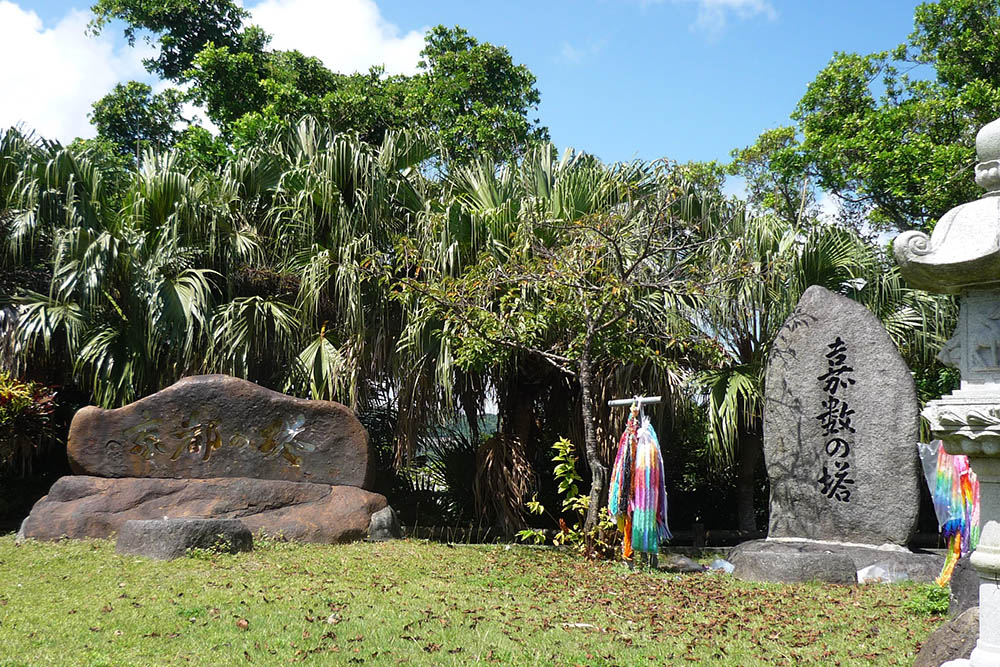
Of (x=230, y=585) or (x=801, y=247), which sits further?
(x=801, y=247)

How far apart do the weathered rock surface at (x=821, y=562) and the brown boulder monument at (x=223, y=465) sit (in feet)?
12.2

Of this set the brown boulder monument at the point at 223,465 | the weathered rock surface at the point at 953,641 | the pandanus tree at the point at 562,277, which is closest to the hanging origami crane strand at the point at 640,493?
the pandanus tree at the point at 562,277

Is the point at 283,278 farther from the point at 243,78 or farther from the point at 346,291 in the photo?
the point at 243,78

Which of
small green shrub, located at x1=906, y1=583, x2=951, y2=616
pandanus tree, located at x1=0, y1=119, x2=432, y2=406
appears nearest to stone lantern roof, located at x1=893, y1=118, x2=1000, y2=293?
small green shrub, located at x1=906, y1=583, x2=951, y2=616

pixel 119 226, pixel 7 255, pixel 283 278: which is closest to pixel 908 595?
pixel 283 278

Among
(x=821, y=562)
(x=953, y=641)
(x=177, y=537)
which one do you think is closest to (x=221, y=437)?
(x=177, y=537)

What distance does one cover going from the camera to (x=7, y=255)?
11406 mm

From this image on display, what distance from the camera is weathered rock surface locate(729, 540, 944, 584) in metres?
7.75

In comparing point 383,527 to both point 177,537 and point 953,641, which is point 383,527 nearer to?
point 177,537

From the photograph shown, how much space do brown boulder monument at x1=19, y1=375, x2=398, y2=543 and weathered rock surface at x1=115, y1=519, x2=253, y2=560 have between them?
3.46 ft

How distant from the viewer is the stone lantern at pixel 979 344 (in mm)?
3682

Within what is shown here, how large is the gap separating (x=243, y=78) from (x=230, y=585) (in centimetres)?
1451

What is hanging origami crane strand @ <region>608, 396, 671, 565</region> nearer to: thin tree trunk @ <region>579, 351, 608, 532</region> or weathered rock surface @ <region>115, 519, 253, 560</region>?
thin tree trunk @ <region>579, 351, 608, 532</region>

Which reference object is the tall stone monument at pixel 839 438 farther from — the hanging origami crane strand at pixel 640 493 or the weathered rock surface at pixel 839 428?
the hanging origami crane strand at pixel 640 493
